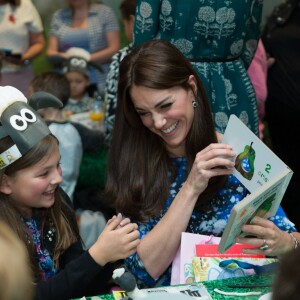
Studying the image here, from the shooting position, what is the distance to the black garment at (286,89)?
12.4 feet

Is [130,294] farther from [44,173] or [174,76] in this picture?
[174,76]

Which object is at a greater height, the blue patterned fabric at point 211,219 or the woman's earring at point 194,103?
the woman's earring at point 194,103

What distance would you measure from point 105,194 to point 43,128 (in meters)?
0.49

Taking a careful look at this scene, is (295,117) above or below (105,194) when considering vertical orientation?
below

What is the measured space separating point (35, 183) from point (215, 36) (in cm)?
132

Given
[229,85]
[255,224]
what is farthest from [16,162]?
[229,85]

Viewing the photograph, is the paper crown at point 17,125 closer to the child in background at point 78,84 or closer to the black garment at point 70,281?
the black garment at point 70,281

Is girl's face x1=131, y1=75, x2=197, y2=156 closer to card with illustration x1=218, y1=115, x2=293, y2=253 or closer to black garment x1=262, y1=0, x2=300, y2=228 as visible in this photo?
card with illustration x1=218, y1=115, x2=293, y2=253

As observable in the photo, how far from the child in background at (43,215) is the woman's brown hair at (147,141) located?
26 cm

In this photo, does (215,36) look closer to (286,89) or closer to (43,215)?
(286,89)

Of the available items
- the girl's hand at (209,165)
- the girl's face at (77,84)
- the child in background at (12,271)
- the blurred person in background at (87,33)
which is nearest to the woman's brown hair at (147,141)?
the girl's hand at (209,165)

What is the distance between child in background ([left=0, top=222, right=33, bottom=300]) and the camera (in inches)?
46.6

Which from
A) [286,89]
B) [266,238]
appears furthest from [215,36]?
[266,238]

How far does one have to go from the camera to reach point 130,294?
1.64 meters
